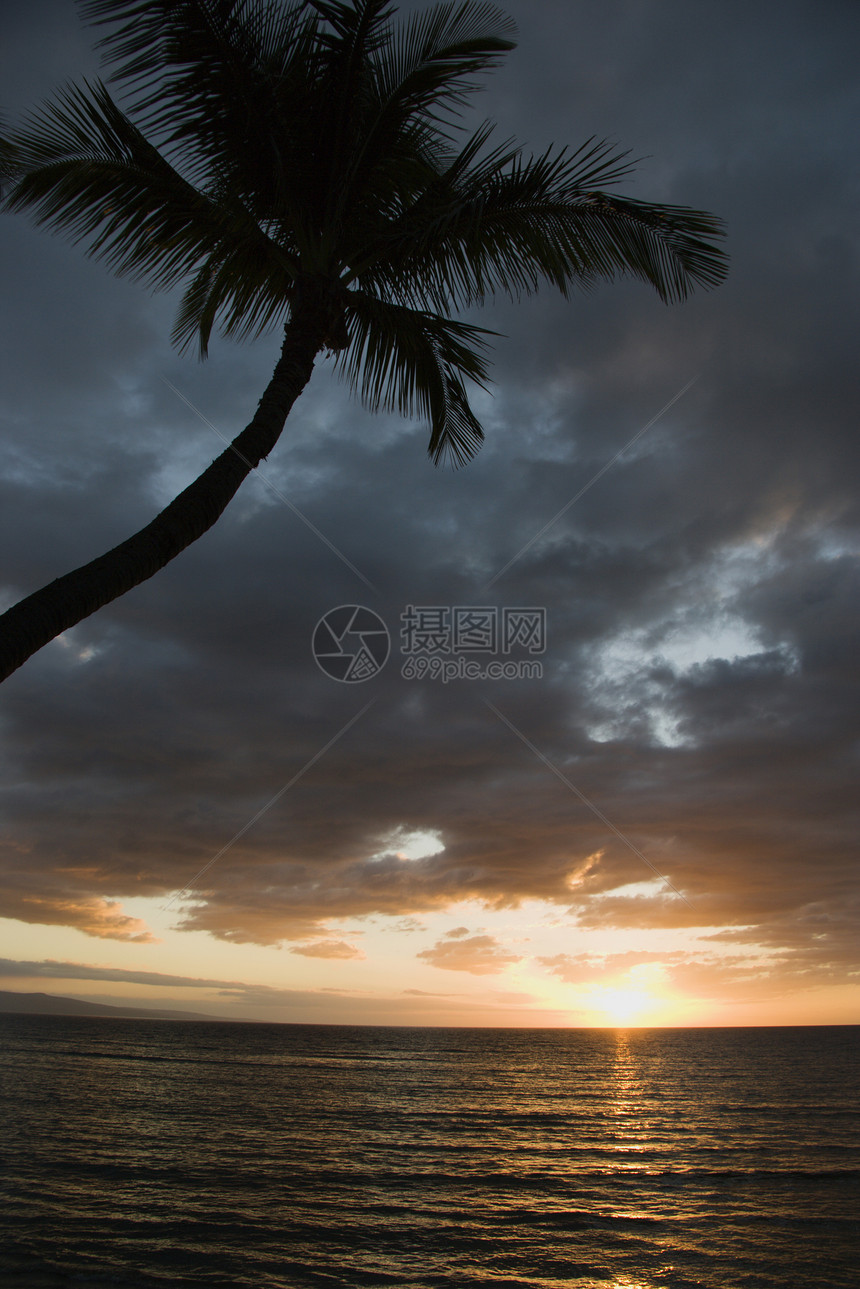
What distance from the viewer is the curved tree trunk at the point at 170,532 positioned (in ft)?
12.6

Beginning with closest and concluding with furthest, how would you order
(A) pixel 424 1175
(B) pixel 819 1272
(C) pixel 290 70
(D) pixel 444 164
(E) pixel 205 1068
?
1. (C) pixel 290 70
2. (D) pixel 444 164
3. (B) pixel 819 1272
4. (A) pixel 424 1175
5. (E) pixel 205 1068

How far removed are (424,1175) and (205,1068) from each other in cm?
3967

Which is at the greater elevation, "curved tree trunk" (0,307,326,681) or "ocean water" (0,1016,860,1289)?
"curved tree trunk" (0,307,326,681)

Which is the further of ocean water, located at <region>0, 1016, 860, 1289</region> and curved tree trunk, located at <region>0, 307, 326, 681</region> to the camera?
ocean water, located at <region>0, 1016, 860, 1289</region>

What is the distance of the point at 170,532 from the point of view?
465 cm

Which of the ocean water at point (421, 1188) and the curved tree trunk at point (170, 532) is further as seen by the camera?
the ocean water at point (421, 1188)

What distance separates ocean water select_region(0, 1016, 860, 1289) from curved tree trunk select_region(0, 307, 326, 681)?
1302 cm

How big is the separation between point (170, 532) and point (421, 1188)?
20.6 m

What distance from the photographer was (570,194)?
5824mm

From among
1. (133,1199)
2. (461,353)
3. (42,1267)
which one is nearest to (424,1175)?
(133,1199)

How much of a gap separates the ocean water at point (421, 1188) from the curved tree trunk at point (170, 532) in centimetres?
1302

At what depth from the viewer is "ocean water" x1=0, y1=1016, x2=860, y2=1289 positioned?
1320 centimetres

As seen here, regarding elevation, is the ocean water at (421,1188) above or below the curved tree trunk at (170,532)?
below

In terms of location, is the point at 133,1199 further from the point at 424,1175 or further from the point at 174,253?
the point at 174,253
